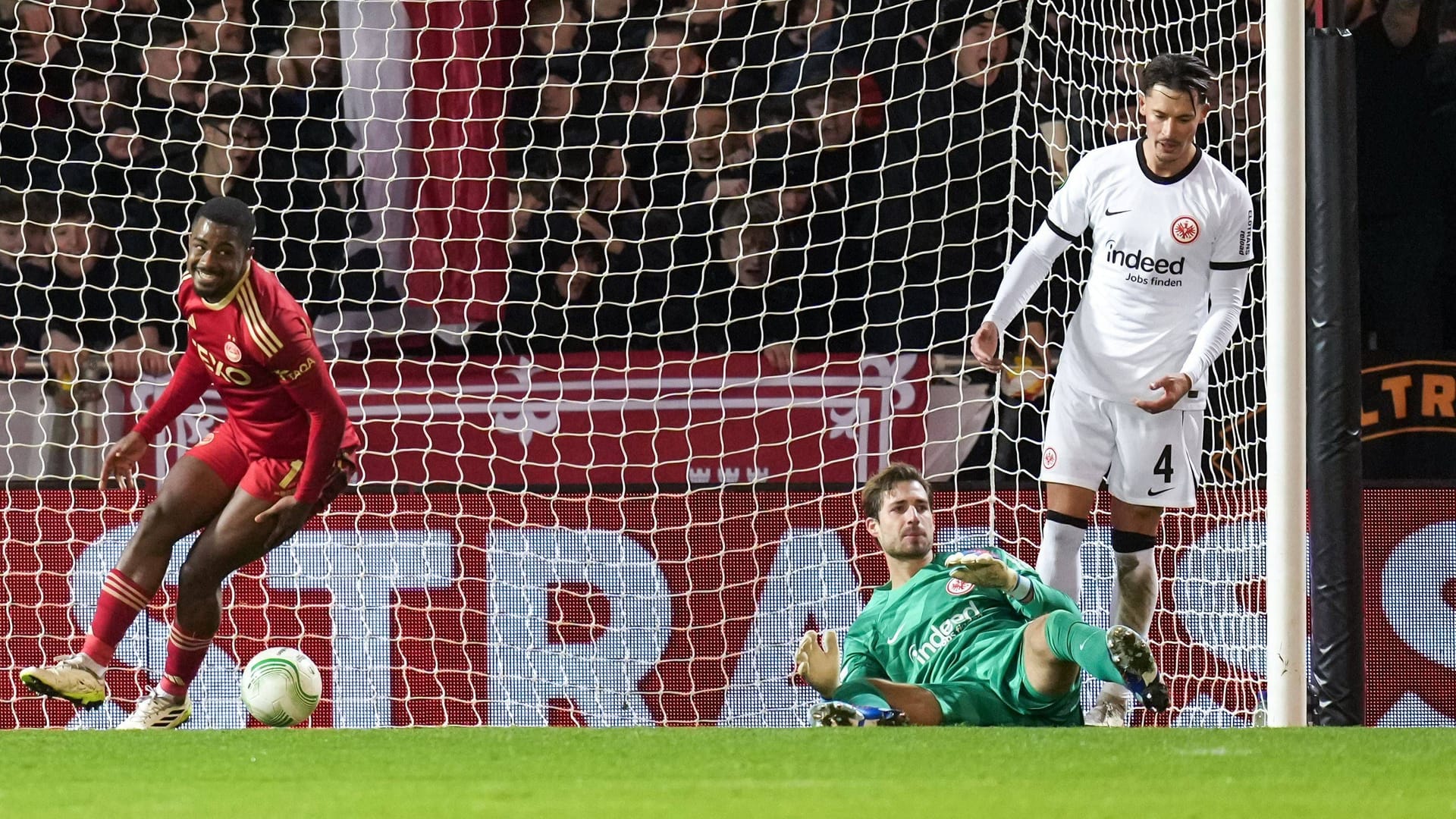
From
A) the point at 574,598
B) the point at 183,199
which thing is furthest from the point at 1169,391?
the point at 183,199

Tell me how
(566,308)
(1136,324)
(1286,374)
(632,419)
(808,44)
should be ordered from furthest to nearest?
(808,44)
(566,308)
(632,419)
(1136,324)
(1286,374)

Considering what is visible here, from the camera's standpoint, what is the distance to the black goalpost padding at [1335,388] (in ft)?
16.0

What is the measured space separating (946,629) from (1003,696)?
0.25m

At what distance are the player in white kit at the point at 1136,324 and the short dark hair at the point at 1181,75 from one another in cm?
2

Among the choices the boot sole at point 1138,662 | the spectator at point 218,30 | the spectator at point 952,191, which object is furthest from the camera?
the spectator at point 218,30

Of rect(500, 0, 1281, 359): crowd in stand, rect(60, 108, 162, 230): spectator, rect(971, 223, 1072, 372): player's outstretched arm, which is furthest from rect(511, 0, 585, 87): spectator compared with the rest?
rect(971, 223, 1072, 372): player's outstretched arm

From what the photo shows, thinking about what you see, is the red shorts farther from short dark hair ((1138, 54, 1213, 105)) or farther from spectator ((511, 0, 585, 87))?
short dark hair ((1138, 54, 1213, 105))

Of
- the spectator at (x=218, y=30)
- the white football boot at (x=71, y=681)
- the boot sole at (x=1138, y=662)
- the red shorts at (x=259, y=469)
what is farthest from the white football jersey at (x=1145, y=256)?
the spectator at (x=218, y=30)

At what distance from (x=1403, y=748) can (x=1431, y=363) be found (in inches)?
92.3

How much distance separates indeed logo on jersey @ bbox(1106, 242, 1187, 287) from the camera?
5098 mm

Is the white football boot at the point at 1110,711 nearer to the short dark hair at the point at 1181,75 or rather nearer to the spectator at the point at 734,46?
the short dark hair at the point at 1181,75

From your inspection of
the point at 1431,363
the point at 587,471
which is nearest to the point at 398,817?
the point at 587,471

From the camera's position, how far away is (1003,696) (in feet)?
15.7

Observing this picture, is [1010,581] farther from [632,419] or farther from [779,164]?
[779,164]
